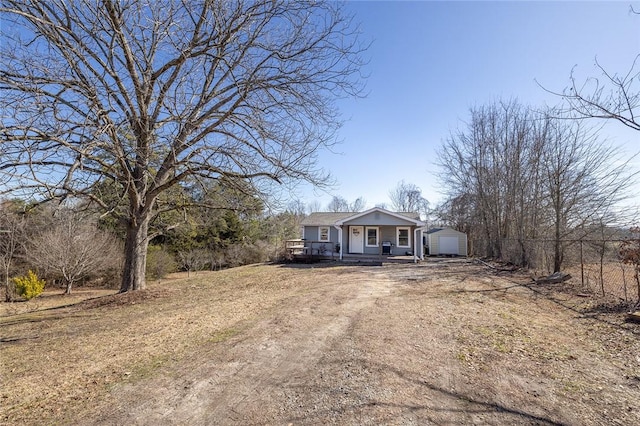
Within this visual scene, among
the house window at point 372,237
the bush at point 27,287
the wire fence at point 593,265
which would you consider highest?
the house window at point 372,237

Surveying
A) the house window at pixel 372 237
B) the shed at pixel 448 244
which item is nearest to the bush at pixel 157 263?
the house window at pixel 372 237

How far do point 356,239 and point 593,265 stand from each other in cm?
1248

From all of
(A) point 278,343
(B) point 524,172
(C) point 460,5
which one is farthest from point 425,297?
(B) point 524,172

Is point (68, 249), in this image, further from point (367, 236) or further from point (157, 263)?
point (367, 236)

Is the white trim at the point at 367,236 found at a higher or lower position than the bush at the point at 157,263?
higher

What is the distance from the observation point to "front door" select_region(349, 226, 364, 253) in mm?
20328

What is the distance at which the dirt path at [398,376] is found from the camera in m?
2.73

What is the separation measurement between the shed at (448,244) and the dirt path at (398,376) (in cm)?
2292

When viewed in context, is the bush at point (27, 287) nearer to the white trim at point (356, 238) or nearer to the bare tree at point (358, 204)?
the white trim at point (356, 238)

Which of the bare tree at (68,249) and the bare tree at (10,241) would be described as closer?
the bare tree at (10,241)

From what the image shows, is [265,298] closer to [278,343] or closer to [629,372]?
[278,343]

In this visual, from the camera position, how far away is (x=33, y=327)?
254 inches

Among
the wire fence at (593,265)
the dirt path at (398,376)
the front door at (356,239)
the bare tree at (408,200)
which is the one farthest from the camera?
the bare tree at (408,200)

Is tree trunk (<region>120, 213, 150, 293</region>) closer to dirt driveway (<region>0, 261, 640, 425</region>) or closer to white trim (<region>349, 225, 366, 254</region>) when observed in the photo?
dirt driveway (<region>0, 261, 640, 425</region>)
